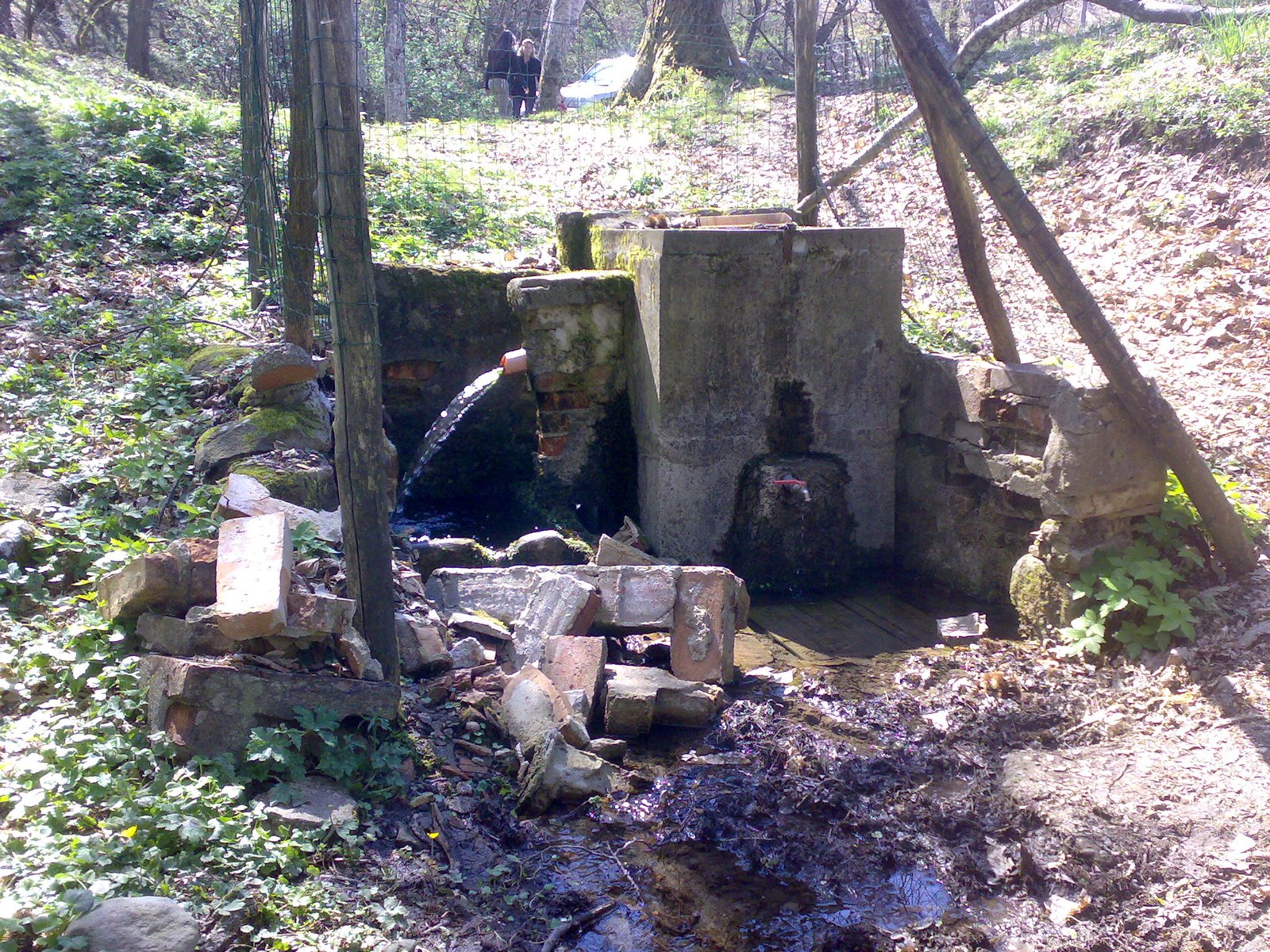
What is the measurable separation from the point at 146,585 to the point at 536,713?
1373mm

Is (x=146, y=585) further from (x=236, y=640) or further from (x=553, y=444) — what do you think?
(x=553, y=444)

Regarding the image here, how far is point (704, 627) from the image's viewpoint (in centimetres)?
426

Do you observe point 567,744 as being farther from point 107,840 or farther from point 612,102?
point 612,102

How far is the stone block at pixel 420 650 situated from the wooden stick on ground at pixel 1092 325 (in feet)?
9.98

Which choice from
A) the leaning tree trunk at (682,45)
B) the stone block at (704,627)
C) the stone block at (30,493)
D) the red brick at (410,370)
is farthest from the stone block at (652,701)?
the leaning tree trunk at (682,45)

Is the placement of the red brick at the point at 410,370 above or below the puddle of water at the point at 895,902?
above

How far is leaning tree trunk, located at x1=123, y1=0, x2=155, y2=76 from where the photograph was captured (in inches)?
594

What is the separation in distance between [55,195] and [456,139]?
189 inches

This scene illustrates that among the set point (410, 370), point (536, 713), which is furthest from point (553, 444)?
point (536, 713)

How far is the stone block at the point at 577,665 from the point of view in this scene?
3.83 m

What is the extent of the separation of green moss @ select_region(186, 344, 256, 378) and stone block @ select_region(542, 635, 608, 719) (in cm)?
256

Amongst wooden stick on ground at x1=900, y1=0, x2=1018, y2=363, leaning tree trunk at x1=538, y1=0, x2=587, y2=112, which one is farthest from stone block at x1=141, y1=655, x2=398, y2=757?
leaning tree trunk at x1=538, y1=0, x2=587, y2=112

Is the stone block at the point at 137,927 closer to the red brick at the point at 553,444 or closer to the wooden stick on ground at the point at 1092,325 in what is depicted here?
the red brick at the point at 553,444

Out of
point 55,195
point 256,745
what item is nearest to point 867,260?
point 256,745
